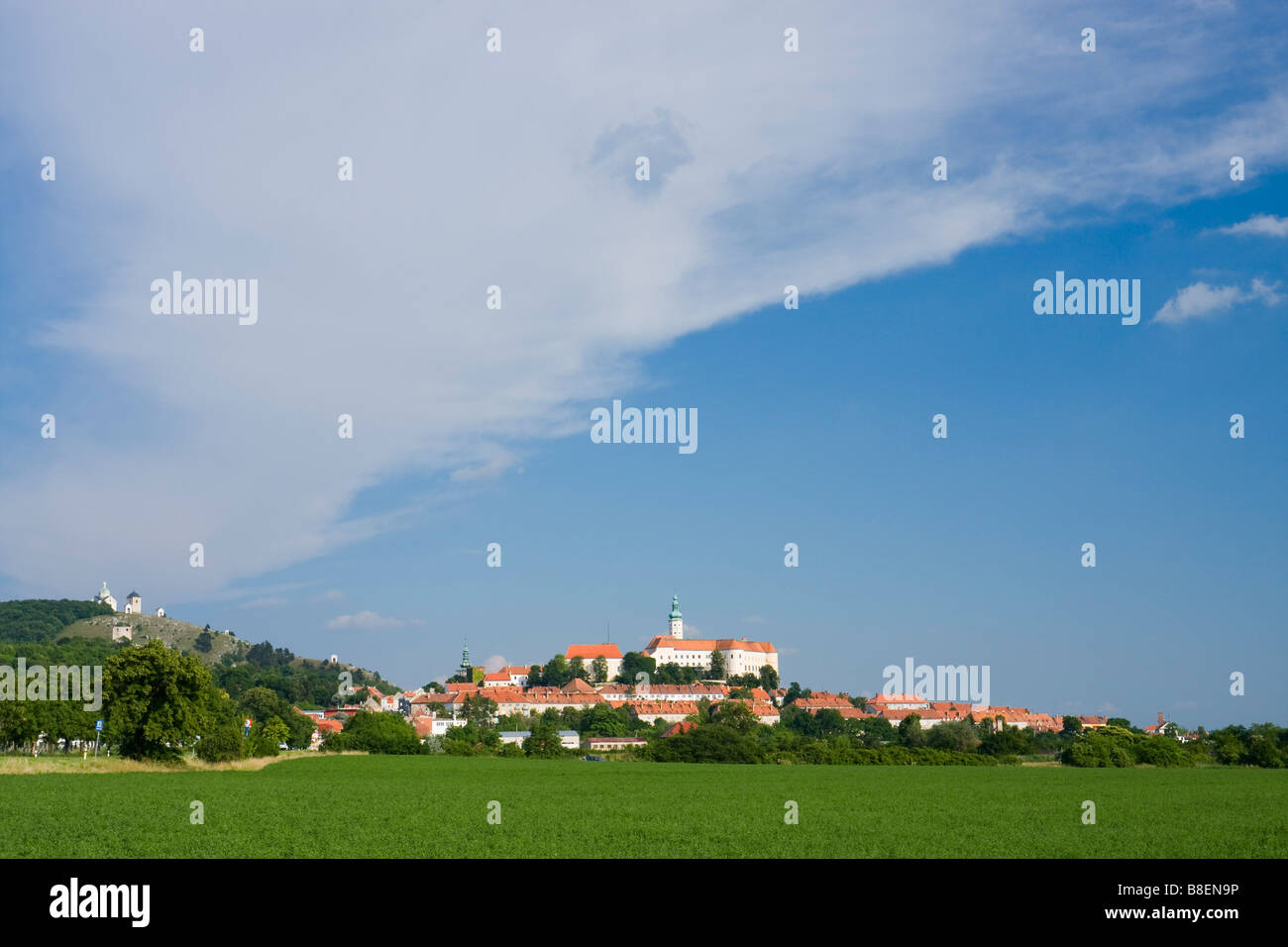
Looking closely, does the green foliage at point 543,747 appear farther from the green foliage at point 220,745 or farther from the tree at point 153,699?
the tree at point 153,699

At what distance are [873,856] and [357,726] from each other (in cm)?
Answer: 10541

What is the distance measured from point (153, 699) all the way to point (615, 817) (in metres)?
41.5

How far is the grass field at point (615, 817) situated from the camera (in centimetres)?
3058

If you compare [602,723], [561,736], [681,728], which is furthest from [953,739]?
[602,723]

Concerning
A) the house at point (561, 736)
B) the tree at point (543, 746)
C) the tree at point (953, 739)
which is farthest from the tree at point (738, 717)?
the tree at point (953, 739)

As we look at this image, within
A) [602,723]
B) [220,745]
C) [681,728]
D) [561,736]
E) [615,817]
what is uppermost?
[615,817]

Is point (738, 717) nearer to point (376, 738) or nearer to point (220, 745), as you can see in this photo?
point (376, 738)

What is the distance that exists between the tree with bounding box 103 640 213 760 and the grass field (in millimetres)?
4623

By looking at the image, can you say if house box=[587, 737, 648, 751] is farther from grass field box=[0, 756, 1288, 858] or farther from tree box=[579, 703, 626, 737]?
grass field box=[0, 756, 1288, 858]

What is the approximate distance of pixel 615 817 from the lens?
1596 inches
